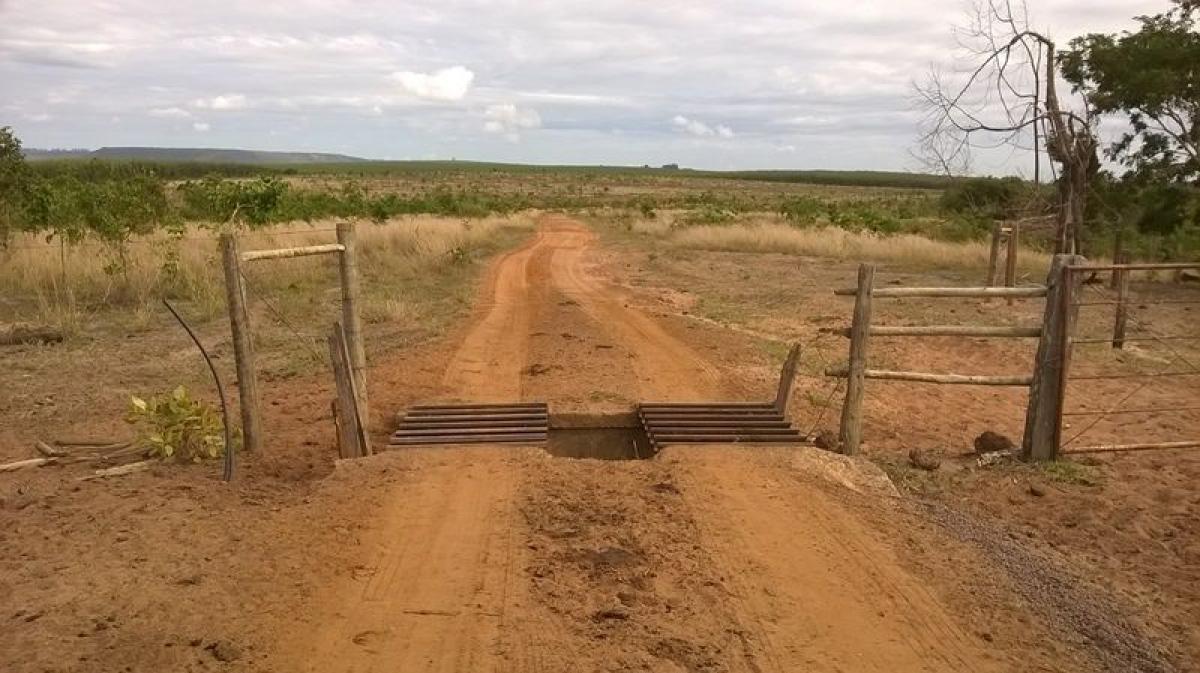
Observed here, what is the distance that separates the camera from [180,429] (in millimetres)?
6141

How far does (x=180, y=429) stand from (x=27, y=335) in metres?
5.67

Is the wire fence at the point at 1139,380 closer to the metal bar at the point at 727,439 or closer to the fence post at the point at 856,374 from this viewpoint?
the fence post at the point at 856,374

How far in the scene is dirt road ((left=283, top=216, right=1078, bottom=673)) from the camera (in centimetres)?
376

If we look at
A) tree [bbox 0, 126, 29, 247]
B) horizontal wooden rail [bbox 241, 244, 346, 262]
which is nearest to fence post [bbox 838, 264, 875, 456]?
horizontal wooden rail [bbox 241, 244, 346, 262]

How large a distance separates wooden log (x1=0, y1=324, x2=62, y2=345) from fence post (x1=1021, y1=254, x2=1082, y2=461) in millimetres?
9977

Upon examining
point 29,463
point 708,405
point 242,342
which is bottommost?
point 29,463

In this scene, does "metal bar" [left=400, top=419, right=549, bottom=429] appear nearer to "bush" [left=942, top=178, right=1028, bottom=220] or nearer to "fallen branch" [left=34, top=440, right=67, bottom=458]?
"fallen branch" [left=34, top=440, right=67, bottom=458]

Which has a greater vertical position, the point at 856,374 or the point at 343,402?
the point at 856,374

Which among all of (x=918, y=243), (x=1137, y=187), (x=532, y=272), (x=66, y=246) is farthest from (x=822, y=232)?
(x=66, y=246)

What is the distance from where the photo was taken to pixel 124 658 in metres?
3.67

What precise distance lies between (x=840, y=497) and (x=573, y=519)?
1.66 meters

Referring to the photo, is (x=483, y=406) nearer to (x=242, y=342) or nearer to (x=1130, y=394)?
(x=242, y=342)

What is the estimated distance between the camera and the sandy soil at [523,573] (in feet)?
12.4

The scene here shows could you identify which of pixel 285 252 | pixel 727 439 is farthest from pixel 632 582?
pixel 285 252
